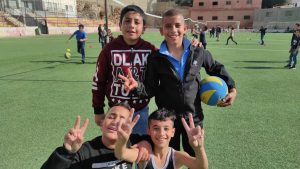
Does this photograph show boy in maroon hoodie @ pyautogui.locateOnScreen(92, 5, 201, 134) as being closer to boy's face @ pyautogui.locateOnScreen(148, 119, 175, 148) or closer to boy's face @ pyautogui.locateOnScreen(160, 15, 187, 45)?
boy's face @ pyautogui.locateOnScreen(160, 15, 187, 45)

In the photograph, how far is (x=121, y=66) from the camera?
10.5ft

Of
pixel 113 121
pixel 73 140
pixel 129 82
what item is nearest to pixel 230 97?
pixel 129 82

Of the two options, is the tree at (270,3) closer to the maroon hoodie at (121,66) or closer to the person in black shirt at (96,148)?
the maroon hoodie at (121,66)

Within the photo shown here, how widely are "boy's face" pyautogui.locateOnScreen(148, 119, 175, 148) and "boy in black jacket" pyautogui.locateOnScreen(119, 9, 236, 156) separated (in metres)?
0.36

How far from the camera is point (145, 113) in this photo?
3301 mm

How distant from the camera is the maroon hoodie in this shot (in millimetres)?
3197

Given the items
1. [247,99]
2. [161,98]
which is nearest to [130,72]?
[161,98]

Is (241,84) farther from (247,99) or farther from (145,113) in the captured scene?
(145,113)

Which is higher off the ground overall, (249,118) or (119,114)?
(119,114)

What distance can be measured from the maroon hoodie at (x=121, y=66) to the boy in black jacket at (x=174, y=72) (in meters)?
0.14

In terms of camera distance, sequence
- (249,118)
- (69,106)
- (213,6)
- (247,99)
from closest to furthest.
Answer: (249,118) < (69,106) < (247,99) < (213,6)

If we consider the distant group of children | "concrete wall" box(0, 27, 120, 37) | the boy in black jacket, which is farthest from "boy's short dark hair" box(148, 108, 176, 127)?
"concrete wall" box(0, 27, 120, 37)

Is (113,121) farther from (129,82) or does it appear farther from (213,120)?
(213,120)

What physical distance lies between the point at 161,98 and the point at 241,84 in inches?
280
